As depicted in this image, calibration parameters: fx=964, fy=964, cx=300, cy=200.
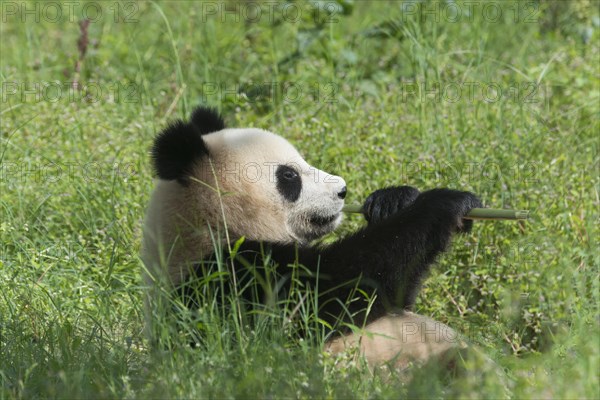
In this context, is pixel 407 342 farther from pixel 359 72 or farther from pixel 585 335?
pixel 359 72

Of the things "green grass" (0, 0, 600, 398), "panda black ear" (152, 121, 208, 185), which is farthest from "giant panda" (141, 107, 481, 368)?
"green grass" (0, 0, 600, 398)

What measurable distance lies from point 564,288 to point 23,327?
2.35 meters

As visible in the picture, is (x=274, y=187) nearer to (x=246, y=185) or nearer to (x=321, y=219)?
(x=246, y=185)

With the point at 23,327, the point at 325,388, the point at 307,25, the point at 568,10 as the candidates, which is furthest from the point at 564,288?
the point at 568,10

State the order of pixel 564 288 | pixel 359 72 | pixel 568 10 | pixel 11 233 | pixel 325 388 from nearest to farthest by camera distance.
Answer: pixel 325 388, pixel 564 288, pixel 11 233, pixel 359 72, pixel 568 10

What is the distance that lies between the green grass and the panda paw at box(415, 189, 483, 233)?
381mm

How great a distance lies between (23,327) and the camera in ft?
12.8

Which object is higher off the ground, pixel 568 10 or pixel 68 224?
pixel 568 10

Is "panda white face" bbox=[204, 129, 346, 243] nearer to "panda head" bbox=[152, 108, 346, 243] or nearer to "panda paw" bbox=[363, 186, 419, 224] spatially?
"panda head" bbox=[152, 108, 346, 243]

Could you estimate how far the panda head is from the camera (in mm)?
3693

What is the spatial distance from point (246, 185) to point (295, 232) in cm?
33

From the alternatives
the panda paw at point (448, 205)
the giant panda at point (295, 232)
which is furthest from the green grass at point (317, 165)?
the panda paw at point (448, 205)

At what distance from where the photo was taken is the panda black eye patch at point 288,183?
3.93 meters

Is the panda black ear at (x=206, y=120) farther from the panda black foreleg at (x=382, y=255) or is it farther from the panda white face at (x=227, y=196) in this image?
the panda black foreleg at (x=382, y=255)
